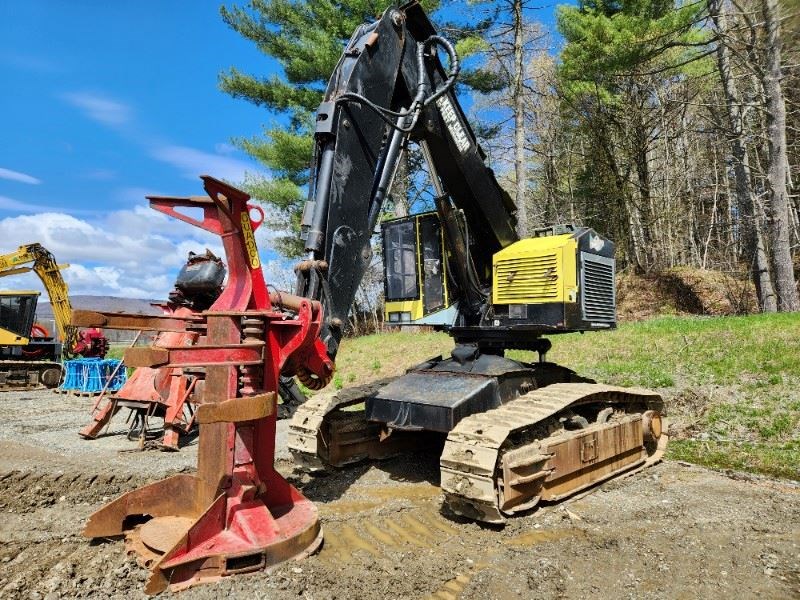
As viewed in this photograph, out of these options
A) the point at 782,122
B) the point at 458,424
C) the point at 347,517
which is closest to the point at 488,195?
the point at 458,424

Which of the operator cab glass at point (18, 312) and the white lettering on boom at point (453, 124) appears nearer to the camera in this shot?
the white lettering on boom at point (453, 124)

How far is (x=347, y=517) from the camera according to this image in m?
4.40

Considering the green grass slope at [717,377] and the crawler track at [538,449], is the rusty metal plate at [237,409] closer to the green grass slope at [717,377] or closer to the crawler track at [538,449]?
the crawler track at [538,449]

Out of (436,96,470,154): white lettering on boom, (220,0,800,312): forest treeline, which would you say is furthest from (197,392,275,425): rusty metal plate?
(220,0,800,312): forest treeline

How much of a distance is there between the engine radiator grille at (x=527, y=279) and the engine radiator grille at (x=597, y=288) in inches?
11.9

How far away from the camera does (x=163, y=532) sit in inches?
134

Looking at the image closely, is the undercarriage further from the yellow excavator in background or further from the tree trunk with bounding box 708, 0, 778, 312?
the yellow excavator in background

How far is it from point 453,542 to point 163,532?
1911 mm

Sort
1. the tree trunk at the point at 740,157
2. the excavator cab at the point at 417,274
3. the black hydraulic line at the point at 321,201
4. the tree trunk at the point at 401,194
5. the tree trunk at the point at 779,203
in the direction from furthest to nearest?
the tree trunk at the point at 401,194 → the tree trunk at the point at 740,157 → the tree trunk at the point at 779,203 → the excavator cab at the point at 417,274 → the black hydraulic line at the point at 321,201

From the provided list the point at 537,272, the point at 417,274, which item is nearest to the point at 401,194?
the point at 417,274

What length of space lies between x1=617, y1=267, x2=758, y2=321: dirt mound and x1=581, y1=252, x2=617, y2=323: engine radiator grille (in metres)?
12.1

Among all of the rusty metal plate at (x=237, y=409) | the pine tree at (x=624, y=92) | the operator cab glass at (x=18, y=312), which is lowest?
the rusty metal plate at (x=237, y=409)

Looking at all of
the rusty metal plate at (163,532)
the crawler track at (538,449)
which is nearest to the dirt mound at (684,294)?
the crawler track at (538,449)

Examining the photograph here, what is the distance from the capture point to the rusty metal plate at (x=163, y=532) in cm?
326
